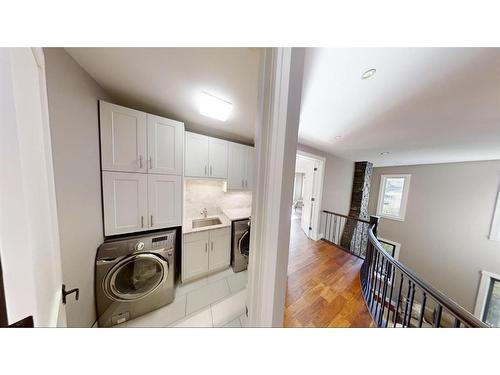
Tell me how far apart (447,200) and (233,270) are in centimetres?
534

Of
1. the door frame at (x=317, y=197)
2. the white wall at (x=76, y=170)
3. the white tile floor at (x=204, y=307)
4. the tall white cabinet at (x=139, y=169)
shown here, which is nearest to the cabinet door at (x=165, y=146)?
the tall white cabinet at (x=139, y=169)

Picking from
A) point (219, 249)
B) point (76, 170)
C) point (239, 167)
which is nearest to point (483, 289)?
point (219, 249)

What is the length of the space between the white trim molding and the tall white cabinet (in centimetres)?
137

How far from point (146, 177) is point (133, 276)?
1.02 meters

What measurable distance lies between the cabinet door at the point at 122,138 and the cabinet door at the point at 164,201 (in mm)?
200

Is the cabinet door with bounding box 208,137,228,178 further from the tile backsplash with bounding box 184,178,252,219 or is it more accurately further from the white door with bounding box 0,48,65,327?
the white door with bounding box 0,48,65,327

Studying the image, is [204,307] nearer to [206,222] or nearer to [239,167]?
[206,222]

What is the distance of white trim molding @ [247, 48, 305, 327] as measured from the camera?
550 mm

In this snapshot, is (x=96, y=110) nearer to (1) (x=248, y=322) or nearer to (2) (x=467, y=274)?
(1) (x=248, y=322)

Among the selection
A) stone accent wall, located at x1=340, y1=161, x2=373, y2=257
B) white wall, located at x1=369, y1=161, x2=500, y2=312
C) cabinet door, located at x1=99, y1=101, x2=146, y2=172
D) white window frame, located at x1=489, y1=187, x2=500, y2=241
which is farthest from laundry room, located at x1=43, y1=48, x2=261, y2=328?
white window frame, located at x1=489, y1=187, x2=500, y2=241

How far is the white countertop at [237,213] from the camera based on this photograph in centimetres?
219
